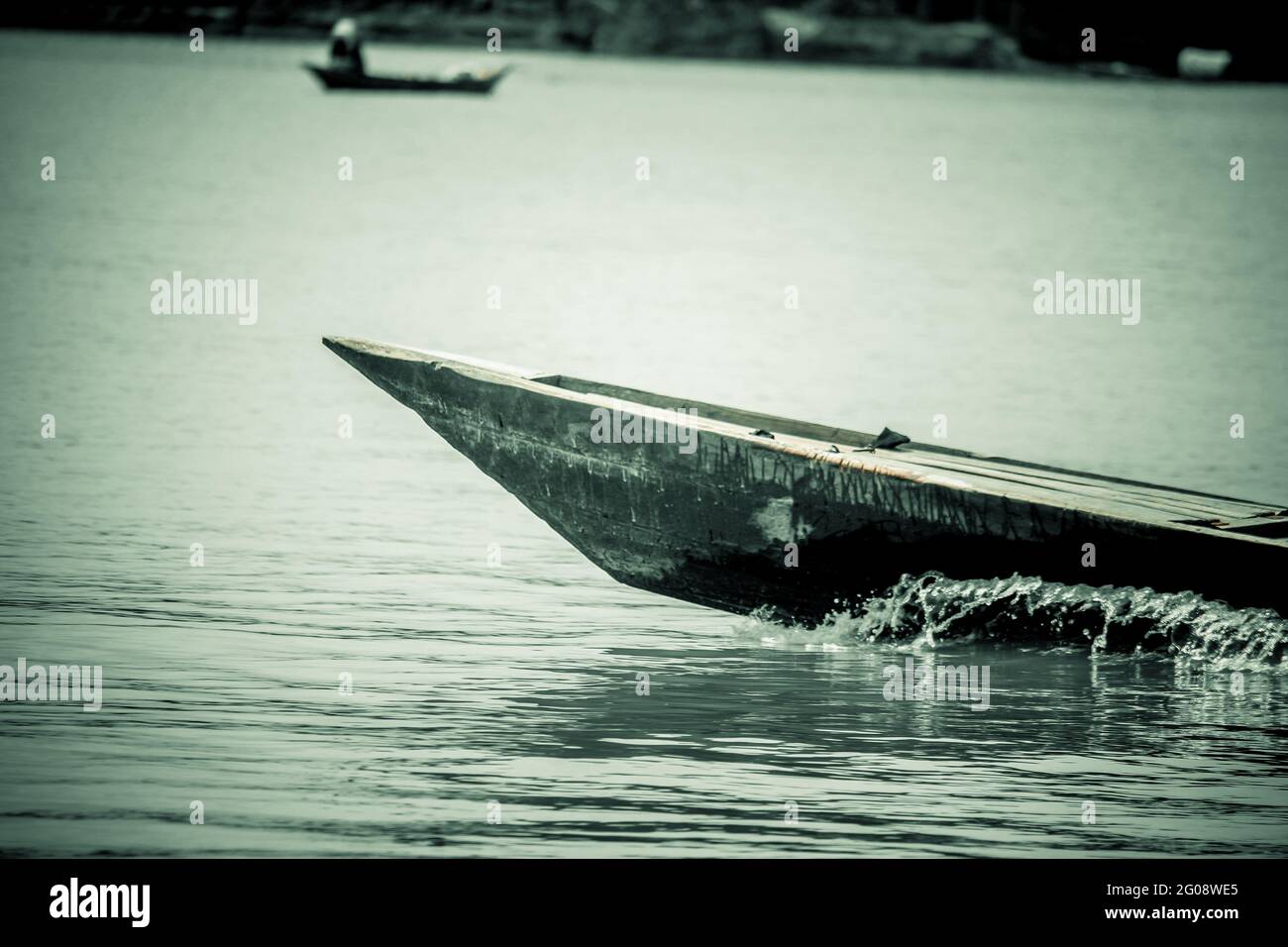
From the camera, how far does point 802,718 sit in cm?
966

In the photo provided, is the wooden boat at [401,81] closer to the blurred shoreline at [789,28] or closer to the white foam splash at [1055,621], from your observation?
the blurred shoreline at [789,28]

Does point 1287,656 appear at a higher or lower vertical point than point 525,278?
lower

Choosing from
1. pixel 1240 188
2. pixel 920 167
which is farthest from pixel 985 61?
pixel 1240 188

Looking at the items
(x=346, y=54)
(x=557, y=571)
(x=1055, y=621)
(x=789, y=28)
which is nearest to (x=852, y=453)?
(x=1055, y=621)

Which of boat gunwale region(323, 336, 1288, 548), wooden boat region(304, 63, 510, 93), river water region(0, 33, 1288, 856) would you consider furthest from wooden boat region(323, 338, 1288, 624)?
wooden boat region(304, 63, 510, 93)

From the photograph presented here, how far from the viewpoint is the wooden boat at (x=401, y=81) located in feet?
252

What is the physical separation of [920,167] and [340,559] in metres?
58.3

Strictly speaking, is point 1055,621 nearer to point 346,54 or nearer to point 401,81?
point 401,81

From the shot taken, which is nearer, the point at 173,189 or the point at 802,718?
the point at 802,718

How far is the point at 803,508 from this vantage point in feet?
33.4

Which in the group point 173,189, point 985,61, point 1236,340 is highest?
point 985,61

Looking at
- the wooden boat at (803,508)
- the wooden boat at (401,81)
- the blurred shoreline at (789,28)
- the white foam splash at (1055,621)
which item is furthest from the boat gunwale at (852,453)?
the blurred shoreline at (789,28)

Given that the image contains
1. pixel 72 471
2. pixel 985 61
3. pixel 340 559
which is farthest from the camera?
pixel 985 61
